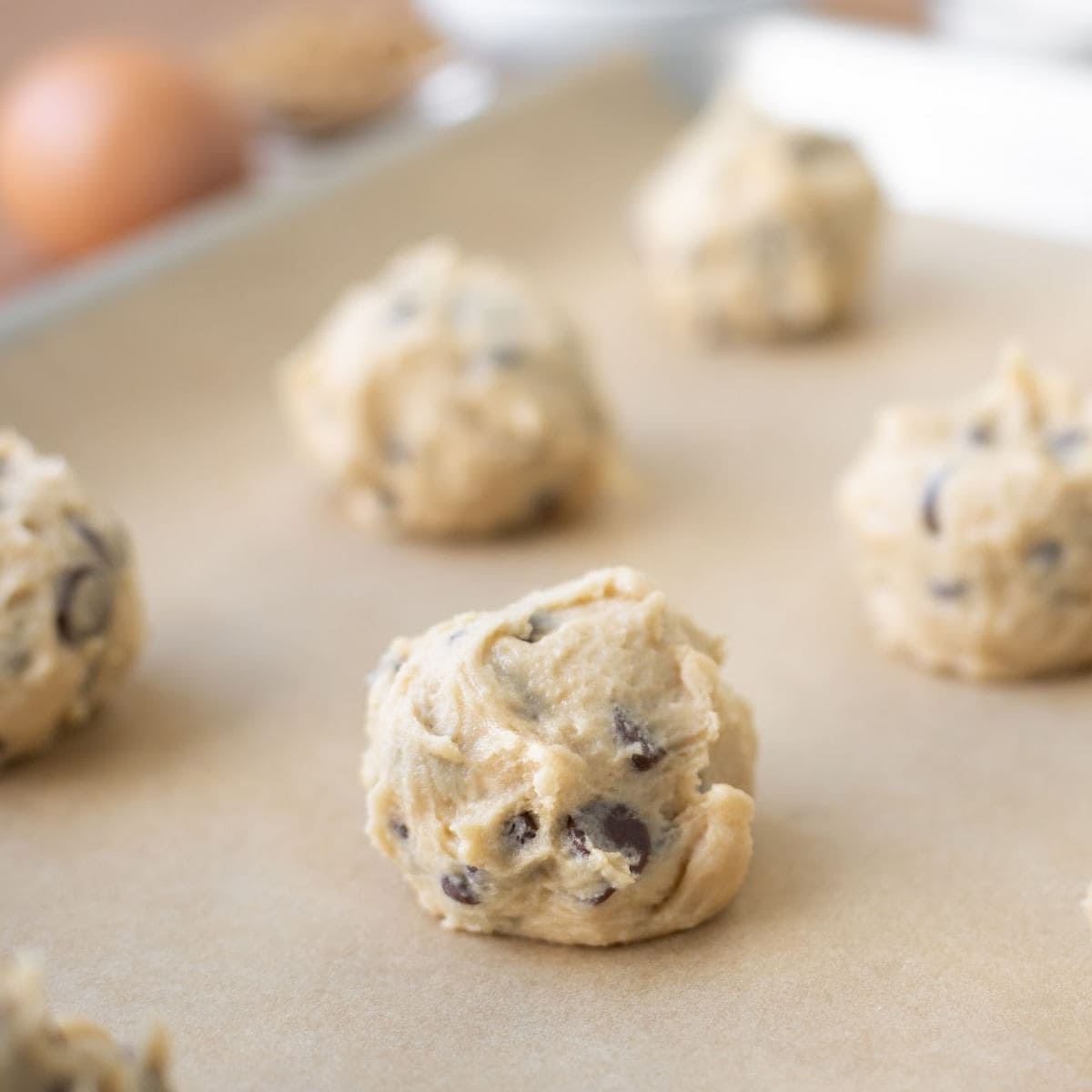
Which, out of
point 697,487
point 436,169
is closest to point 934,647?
point 697,487

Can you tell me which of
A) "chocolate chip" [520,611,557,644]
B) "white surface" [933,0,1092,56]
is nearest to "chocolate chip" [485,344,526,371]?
"chocolate chip" [520,611,557,644]

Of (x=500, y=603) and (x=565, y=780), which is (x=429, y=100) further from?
(x=565, y=780)

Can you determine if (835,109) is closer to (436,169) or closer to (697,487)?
(436,169)

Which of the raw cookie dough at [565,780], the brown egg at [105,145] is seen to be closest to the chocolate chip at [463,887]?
the raw cookie dough at [565,780]

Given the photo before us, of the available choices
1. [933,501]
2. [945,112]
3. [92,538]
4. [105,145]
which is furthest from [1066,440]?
[105,145]

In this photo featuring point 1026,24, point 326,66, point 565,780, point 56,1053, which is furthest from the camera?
point 1026,24

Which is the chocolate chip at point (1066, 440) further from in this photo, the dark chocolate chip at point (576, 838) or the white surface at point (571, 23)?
the white surface at point (571, 23)

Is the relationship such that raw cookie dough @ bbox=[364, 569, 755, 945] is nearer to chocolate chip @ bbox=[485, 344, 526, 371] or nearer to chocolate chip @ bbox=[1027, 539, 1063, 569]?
chocolate chip @ bbox=[1027, 539, 1063, 569]
